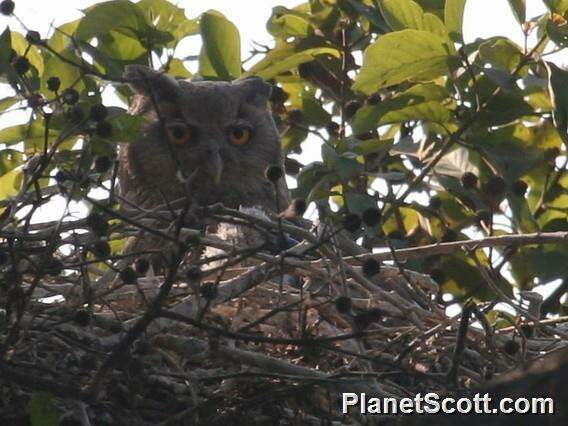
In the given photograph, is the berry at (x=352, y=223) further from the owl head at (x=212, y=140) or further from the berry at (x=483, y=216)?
the owl head at (x=212, y=140)

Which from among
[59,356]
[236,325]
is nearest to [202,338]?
[236,325]

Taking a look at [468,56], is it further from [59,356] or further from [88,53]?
[59,356]

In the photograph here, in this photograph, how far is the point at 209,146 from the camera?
6293 millimetres

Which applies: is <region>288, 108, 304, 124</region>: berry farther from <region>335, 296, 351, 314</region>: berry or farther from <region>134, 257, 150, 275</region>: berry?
<region>335, 296, 351, 314</region>: berry

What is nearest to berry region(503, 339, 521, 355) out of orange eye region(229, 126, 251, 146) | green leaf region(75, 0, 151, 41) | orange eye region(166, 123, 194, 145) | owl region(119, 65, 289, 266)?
green leaf region(75, 0, 151, 41)

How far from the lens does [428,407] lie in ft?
11.2

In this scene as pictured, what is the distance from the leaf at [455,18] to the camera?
449 centimetres

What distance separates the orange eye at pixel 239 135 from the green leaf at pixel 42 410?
296 centimetres

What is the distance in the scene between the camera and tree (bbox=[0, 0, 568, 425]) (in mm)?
3627

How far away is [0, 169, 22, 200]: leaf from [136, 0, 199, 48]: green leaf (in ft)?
2.05

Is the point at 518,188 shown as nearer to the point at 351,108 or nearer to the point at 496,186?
the point at 496,186

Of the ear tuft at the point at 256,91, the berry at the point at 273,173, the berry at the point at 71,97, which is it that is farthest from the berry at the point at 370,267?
the ear tuft at the point at 256,91

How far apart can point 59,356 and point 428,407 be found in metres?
1.04

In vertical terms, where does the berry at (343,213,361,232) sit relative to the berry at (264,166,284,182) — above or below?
below
